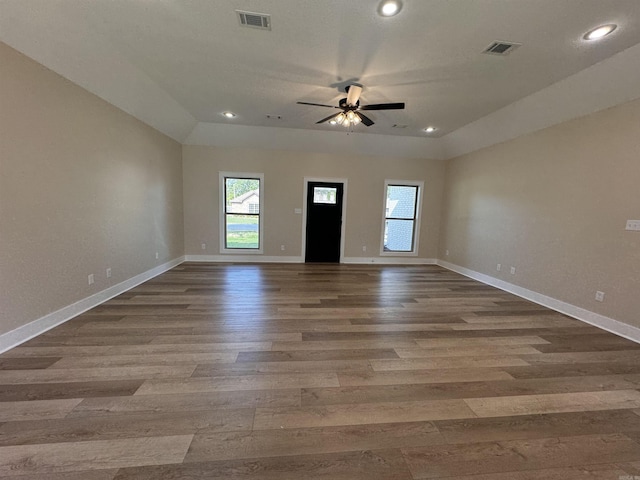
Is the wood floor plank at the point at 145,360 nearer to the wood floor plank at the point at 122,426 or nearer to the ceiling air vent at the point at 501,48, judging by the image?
the wood floor plank at the point at 122,426

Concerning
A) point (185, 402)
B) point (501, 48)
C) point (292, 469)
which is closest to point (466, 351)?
point (292, 469)

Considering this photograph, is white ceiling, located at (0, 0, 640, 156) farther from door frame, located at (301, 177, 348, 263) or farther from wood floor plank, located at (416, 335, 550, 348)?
wood floor plank, located at (416, 335, 550, 348)

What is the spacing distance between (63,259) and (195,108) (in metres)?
3.09

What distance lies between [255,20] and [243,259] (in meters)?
4.83

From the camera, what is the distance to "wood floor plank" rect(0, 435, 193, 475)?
49.6 inches

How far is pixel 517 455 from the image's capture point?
140 centimetres

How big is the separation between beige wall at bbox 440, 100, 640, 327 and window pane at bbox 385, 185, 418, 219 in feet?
5.11

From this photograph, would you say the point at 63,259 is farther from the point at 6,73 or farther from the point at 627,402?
the point at 627,402

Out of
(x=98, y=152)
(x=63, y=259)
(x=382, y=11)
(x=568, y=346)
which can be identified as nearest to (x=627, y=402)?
(x=568, y=346)

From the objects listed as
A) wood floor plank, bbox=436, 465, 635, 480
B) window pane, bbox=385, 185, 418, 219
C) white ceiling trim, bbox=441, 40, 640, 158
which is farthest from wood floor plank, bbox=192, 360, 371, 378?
window pane, bbox=385, 185, 418, 219

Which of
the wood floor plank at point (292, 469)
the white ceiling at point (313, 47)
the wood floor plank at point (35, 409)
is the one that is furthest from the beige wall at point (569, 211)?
the wood floor plank at point (35, 409)

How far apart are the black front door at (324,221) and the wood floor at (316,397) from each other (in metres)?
3.22

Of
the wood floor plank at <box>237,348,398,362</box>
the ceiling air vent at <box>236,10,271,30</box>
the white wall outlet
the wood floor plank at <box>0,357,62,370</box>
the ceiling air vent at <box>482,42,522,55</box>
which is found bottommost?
the wood floor plank at <box>0,357,62,370</box>

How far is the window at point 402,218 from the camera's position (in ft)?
21.5
